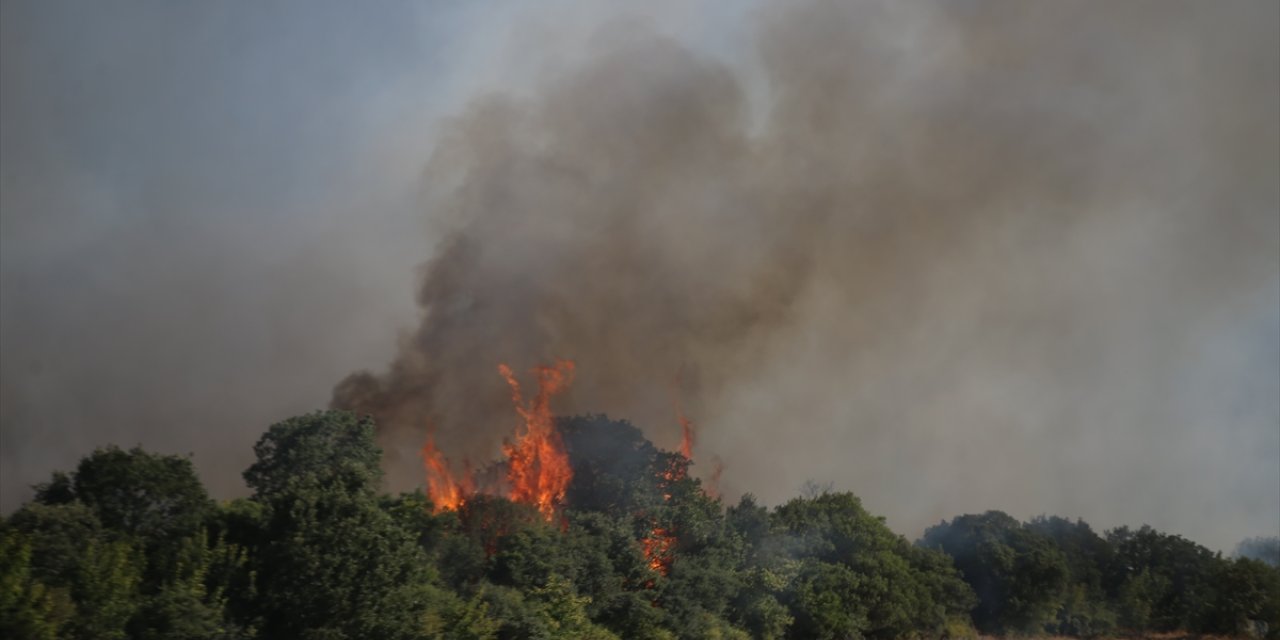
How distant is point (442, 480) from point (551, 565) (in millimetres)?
22307

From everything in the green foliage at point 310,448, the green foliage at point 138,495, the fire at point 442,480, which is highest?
the fire at point 442,480

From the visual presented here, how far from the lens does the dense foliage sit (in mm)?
30656

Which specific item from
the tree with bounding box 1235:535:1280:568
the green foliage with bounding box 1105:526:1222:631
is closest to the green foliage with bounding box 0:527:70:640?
the green foliage with bounding box 1105:526:1222:631

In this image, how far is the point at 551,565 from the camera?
43812 mm

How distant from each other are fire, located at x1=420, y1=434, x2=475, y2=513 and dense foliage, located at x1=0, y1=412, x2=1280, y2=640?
810cm

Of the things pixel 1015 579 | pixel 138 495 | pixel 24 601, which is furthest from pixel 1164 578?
pixel 24 601

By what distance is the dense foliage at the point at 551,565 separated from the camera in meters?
30.7

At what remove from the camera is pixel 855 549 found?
63719 mm

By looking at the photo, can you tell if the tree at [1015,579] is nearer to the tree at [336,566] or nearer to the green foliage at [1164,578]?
the green foliage at [1164,578]

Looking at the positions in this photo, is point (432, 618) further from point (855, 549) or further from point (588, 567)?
point (855, 549)

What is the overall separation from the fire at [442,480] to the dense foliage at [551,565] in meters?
8.10

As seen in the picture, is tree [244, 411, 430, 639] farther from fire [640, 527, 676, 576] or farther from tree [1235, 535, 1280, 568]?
tree [1235, 535, 1280, 568]

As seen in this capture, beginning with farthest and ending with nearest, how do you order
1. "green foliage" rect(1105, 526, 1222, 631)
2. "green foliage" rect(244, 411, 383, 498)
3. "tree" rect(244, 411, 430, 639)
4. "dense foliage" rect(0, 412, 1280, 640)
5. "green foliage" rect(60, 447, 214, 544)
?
"green foliage" rect(1105, 526, 1222, 631), "green foliage" rect(244, 411, 383, 498), "green foliage" rect(60, 447, 214, 544), "tree" rect(244, 411, 430, 639), "dense foliage" rect(0, 412, 1280, 640)

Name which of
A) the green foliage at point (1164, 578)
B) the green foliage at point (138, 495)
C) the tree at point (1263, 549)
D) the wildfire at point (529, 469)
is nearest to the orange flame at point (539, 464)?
the wildfire at point (529, 469)
